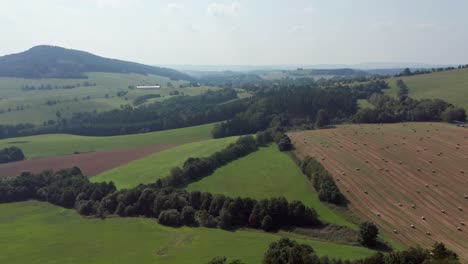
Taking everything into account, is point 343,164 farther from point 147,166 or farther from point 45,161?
point 45,161

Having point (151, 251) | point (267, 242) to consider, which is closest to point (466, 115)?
point (267, 242)

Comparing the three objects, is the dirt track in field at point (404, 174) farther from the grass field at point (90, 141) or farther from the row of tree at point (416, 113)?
the grass field at point (90, 141)

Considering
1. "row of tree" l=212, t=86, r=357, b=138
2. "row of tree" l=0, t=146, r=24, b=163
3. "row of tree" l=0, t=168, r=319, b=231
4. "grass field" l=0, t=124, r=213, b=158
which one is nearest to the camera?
"row of tree" l=0, t=168, r=319, b=231

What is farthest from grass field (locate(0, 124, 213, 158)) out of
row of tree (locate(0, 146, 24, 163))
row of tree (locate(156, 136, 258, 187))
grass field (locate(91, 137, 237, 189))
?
row of tree (locate(156, 136, 258, 187))

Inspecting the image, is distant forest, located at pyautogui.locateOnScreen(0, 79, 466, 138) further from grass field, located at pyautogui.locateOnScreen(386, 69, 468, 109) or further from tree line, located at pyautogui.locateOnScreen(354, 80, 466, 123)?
grass field, located at pyautogui.locateOnScreen(386, 69, 468, 109)

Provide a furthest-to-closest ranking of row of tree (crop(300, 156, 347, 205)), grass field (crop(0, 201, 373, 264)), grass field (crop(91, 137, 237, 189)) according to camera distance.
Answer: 1. grass field (crop(91, 137, 237, 189))
2. row of tree (crop(300, 156, 347, 205))
3. grass field (crop(0, 201, 373, 264))

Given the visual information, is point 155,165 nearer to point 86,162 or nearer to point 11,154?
point 86,162

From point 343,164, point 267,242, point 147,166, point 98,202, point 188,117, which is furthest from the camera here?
point 188,117

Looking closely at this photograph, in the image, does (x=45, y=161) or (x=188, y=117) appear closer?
(x=45, y=161)
